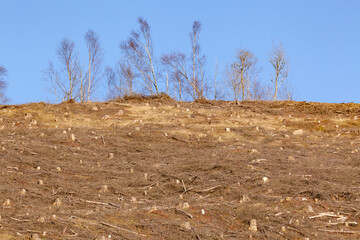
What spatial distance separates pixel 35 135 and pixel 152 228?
700 cm

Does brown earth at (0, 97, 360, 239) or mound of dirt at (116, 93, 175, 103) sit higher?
mound of dirt at (116, 93, 175, 103)

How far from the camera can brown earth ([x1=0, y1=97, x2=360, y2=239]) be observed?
6.18 metres

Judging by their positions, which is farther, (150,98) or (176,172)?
(150,98)

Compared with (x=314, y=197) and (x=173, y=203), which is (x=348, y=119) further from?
(x=173, y=203)

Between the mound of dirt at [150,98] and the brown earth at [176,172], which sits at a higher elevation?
the mound of dirt at [150,98]

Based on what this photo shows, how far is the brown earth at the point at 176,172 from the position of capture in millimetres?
6176

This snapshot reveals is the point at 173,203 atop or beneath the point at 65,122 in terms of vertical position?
beneath

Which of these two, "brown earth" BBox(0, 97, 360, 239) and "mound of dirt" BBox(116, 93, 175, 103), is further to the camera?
"mound of dirt" BBox(116, 93, 175, 103)

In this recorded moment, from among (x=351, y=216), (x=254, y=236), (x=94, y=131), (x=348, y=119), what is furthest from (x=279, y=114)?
(x=254, y=236)

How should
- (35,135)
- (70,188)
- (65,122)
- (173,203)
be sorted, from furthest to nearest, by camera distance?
(65,122)
(35,135)
(70,188)
(173,203)

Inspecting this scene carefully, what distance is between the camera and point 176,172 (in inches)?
362

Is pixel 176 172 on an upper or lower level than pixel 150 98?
lower

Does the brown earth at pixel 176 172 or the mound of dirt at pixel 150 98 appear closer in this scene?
the brown earth at pixel 176 172

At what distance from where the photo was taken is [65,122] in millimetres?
13984
